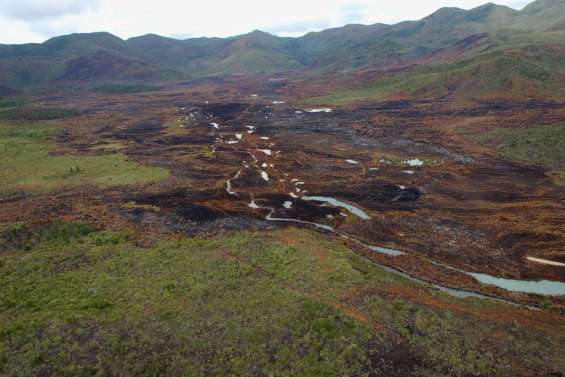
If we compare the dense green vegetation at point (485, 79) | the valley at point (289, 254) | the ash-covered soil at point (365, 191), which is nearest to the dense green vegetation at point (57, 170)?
the valley at point (289, 254)

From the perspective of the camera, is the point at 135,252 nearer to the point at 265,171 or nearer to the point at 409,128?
the point at 265,171

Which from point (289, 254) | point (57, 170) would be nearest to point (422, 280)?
point (289, 254)

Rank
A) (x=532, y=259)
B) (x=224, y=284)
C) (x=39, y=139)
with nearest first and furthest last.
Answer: (x=224, y=284)
(x=532, y=259)
(x=39, y=139)

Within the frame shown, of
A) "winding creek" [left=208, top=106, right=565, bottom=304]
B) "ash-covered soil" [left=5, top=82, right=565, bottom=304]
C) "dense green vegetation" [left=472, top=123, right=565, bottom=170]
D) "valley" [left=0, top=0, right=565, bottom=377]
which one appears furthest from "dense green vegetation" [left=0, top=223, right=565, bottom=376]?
"dense green vegetation" [left=472, top=123, right=565, bottom=170]

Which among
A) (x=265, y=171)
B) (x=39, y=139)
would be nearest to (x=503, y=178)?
(x=265, y=171)

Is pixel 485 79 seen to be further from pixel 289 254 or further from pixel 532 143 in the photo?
pixel 289 254

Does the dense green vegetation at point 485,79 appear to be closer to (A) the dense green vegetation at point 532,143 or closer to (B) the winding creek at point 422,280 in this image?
(A) the dense green vegetation at point 532,143

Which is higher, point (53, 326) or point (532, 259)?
point (53, 326)
